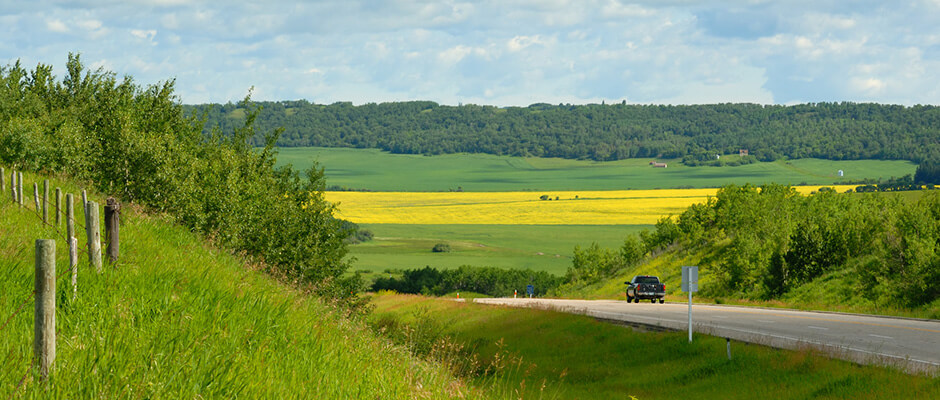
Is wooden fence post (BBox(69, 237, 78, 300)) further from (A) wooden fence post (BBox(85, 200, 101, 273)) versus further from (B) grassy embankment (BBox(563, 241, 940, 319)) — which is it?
(B) grassy embankment (BBox(563, 241, 940, 319))

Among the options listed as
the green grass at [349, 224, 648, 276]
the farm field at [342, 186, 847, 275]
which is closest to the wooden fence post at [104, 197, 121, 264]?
the green grass at [349, 224, 648, 276]

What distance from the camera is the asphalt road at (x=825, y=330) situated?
73.7 ft

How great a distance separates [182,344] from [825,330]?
27.9m

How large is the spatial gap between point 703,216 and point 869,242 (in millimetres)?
47964

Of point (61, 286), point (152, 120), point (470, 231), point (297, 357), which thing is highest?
point (152, 120)

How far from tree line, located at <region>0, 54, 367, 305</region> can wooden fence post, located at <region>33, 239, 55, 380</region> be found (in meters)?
22.7

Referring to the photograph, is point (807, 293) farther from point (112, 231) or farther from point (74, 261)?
point (74, 261)

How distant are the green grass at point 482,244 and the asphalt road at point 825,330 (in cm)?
10979

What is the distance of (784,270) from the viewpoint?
203 feet

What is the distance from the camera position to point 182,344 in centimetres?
665

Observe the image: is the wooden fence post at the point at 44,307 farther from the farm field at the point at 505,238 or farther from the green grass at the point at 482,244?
the farm field at the point at 505,238

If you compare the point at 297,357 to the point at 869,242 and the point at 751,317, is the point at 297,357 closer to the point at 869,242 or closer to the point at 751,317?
the point at 751,317

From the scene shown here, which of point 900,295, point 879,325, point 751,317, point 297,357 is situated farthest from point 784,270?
point 297,357

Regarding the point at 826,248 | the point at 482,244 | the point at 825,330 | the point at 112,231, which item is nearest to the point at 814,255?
the point at 826,248
